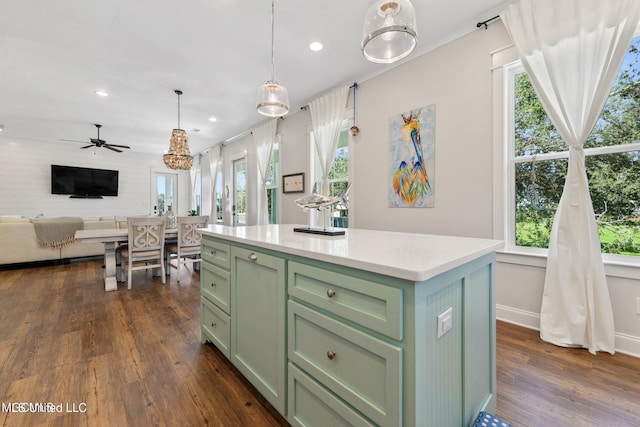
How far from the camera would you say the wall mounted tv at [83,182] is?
6902 mm

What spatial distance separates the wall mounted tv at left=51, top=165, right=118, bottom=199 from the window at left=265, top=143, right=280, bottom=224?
5.17 m

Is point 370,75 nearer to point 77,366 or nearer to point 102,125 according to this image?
point 77,366

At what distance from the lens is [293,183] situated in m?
4.72

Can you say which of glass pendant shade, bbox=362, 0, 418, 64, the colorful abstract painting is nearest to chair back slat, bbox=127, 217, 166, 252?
the colorful abstract painting

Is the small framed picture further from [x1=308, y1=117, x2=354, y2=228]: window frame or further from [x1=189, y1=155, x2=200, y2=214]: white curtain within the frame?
[x1=189, y1=155, x2=200, y2=214]: white curtain

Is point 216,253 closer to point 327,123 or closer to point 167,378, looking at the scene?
point 167,378

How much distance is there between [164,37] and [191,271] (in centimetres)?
323

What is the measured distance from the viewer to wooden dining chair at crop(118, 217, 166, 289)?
3.51 metres

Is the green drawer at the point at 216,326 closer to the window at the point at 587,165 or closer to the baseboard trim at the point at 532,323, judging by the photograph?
the baseboard trim at the point at 532,323

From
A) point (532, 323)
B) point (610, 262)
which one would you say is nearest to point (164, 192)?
point (532, 323)

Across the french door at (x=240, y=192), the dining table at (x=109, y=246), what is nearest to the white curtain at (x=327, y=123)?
the french door at (x=240, y=192)

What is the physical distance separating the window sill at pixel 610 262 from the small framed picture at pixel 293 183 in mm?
3027

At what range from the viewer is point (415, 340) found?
0.80 metres

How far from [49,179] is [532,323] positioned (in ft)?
32.2
